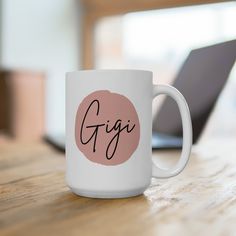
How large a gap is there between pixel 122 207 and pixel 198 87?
0.55m

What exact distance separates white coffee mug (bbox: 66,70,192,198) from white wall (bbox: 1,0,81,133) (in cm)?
180

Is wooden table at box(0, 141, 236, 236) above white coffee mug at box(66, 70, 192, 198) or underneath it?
underneath

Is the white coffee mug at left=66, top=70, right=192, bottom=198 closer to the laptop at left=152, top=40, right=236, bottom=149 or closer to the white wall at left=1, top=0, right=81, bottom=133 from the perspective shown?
the laptop at left=152, top=40, right=236, bottom=149

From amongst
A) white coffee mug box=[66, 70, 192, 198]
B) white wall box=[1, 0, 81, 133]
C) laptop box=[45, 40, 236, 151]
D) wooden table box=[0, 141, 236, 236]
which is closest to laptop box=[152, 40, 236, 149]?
laptop box=[45, 40, 236, 151]

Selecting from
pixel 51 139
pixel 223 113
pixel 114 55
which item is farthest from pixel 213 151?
pixel 114 55

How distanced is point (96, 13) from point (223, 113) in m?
1.09

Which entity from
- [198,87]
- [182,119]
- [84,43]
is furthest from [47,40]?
[182,119]

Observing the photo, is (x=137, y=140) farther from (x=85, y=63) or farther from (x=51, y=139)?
(x=85, y=63)

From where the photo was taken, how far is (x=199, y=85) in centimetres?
89

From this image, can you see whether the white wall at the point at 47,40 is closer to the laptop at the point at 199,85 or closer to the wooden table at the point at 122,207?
the laptop at the point at 199,85

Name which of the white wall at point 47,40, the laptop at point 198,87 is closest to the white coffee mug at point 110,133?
the laptop at point 198,87

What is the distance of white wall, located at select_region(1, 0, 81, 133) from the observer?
86.4 inches

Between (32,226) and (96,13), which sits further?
(96,13)

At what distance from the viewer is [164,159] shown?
751 mm
